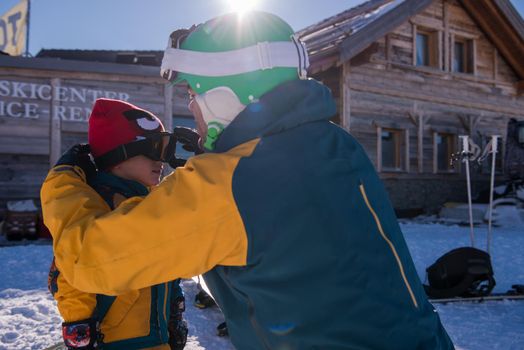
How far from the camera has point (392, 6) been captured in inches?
493

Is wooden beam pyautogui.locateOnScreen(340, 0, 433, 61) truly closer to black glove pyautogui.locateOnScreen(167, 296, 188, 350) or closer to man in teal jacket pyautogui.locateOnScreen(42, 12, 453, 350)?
black glove pyautogui.locateOnScreen(167, 296, 188, 350)

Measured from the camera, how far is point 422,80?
13898 millimetres

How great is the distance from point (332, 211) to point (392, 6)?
12.8 meters

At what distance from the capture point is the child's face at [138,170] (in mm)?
1909

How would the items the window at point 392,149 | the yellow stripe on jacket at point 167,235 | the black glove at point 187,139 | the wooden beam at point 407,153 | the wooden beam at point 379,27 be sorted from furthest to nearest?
Result: the window at point 392,149 < the wooden beam at point 407,153 < the wooden beam at point 379,27 < the black glove at point 187,139 < the yellow stripe on jacket at point 167,235

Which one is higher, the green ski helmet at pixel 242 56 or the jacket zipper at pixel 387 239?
the green ski helmet at pixel 242 56

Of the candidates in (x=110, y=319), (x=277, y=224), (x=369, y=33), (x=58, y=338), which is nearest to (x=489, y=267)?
(x=58, y=338)

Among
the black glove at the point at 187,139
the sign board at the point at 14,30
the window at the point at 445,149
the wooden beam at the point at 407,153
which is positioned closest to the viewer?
the black glove at the point at 187,139

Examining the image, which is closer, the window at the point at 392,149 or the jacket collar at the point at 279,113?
the jacket collar at the point at 279,113

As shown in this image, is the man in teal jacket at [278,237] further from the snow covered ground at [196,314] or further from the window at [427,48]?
the window at [427,48]

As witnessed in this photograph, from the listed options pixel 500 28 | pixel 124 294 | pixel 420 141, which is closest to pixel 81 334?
pixel 124 294

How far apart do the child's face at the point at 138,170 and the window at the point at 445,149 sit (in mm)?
13921

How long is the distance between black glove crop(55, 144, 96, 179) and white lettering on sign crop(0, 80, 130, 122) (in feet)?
28.2

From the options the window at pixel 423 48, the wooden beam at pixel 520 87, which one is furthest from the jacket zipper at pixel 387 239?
the wooden beam at pixel 520 87
